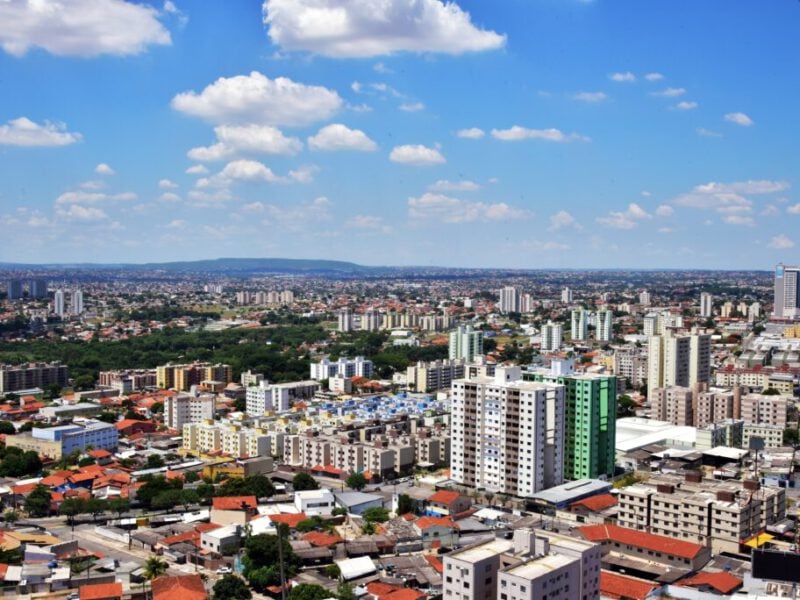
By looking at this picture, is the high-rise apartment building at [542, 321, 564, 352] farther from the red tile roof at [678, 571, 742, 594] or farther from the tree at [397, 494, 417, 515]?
the red tile roof at [678, 571, 742, 594]

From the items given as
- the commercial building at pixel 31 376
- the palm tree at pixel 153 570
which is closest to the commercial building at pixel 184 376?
the commercial building at pixel 31 376

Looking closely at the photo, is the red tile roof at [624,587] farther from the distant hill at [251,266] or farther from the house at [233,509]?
the distant hill at [251,266]

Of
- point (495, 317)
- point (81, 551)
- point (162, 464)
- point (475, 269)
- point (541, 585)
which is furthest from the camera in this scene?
point (475, 269)

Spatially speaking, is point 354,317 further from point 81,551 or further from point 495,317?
point 81,551

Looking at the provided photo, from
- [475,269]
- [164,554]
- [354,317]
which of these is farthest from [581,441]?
[475,269]

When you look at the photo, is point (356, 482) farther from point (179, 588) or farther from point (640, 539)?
point (179, 588)

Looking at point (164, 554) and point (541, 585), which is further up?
point (541, 585)

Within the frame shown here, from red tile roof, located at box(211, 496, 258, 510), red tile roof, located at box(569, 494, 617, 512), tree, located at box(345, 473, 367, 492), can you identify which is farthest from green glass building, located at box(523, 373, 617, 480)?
red tile roof, located at box(211, 496, 258, 510)

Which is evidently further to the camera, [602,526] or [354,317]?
[354,317]
